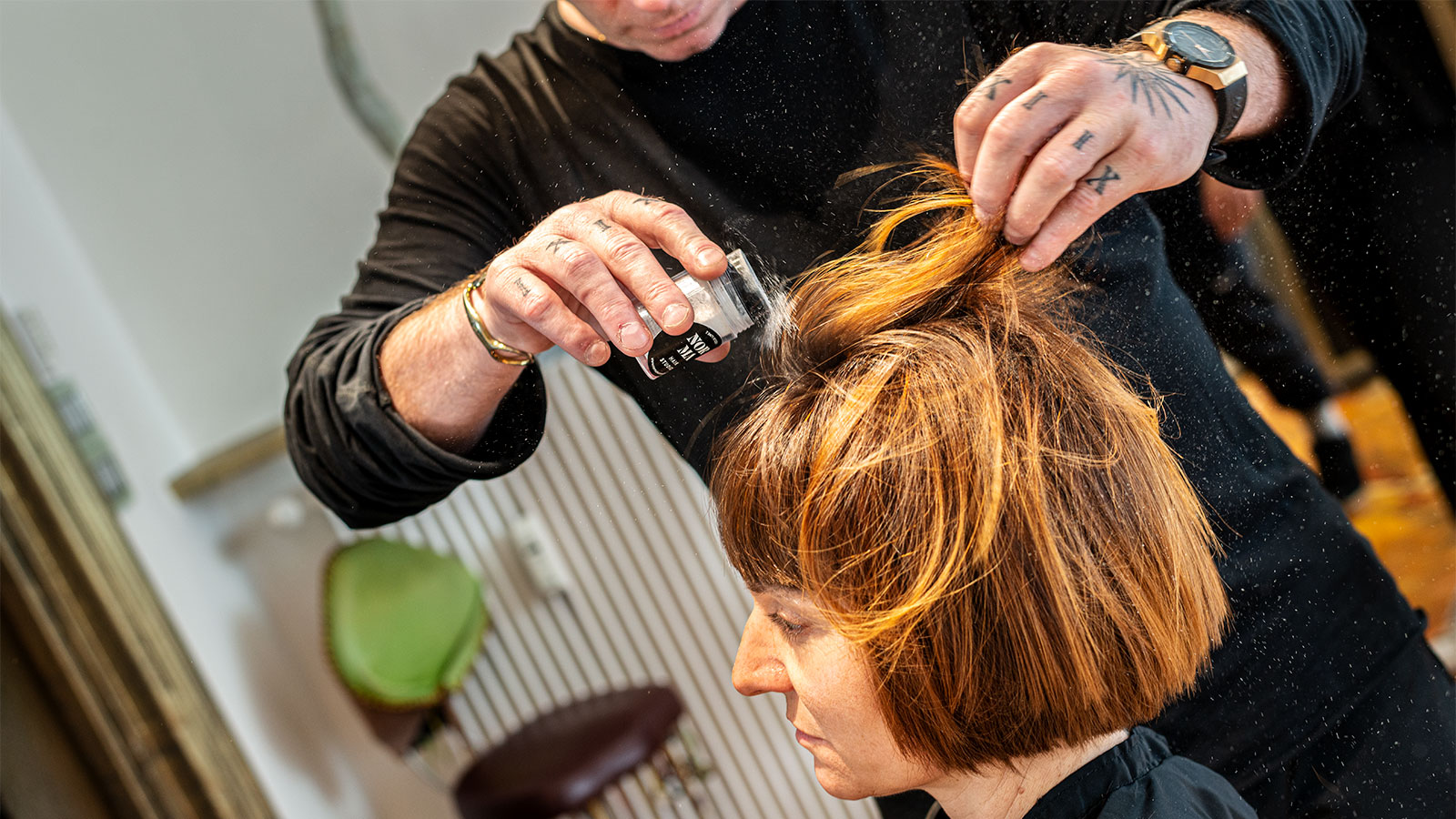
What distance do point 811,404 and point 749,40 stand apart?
0.49 feet

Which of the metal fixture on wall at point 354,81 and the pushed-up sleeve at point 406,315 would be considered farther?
the metal fixture on wall at point 354,81

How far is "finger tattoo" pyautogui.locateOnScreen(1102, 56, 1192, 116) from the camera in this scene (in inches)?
13.9

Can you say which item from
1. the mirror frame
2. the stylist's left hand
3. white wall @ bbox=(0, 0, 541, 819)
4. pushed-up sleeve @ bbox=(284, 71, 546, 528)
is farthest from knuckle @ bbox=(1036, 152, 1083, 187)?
the mirror frame

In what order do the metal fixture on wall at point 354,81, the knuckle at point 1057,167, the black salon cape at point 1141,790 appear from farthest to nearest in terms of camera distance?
1. the metal fixture on wall at point 354,81
2. the black salon cape at point 1141,790
3. the knuckle at point 1057,167

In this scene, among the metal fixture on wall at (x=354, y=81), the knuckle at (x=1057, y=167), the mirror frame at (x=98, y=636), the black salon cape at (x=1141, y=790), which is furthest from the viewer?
the mirror frame at (x=98, y=636)

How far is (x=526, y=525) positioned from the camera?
0.52 meters

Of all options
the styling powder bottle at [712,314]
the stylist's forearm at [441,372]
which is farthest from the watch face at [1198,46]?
the stylist's forearm at [441,372]

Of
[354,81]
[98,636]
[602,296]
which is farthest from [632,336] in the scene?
[98,636]

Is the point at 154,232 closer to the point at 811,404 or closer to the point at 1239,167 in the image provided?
the point at 811,404

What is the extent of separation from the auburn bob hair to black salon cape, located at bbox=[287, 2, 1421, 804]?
1cm

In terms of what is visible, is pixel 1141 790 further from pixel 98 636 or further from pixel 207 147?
pixel 98 636

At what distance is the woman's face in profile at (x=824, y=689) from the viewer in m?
0.44

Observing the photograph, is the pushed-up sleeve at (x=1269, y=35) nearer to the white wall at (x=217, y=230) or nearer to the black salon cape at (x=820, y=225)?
the black salon cape at (x=820, y=225)

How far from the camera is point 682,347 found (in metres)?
0.39
